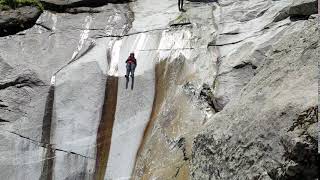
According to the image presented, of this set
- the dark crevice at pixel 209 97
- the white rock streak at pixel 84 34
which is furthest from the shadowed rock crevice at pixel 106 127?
the dark crevice at pixel 209 97

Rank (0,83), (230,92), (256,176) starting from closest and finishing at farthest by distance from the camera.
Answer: (256,176), (230,92), (0,83)

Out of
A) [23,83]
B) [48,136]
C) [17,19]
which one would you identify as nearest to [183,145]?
[48,136]

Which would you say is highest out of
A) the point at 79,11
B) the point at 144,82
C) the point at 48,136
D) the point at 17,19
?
the point at 79,11

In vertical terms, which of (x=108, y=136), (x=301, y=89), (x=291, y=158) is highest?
(x=301, y=89)

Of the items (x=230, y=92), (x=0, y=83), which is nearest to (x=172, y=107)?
(x=230, y=92)

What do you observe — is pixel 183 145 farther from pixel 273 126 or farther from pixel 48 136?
pixel 48 136

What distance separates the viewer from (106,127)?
64.7ft

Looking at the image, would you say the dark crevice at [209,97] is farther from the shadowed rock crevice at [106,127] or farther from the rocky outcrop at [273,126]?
the shadowed rock crevice at [106,127]

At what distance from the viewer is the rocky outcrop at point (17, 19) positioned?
78.0ft

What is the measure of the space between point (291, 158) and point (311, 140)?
0.52 meters

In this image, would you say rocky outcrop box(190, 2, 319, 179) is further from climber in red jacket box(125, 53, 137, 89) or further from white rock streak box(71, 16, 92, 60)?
white rock streak box(71, 16, 92, 60)

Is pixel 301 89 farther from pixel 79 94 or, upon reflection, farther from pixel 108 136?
pixel 79 94

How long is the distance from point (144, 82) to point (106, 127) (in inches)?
88.4

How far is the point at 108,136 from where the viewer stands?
1952 cm
